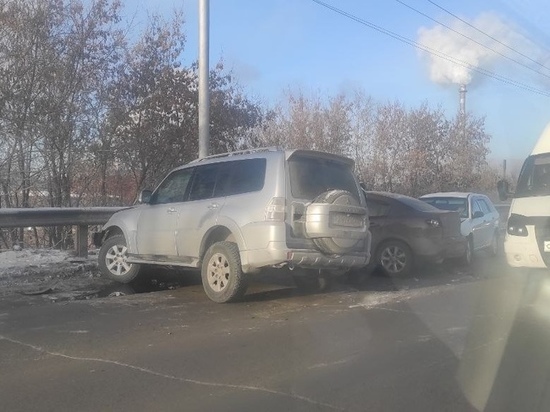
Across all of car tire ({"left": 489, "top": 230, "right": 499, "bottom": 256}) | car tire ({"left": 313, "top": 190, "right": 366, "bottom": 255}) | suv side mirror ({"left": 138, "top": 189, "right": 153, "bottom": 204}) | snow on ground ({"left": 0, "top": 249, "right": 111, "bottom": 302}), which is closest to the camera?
car tire ({"left": 313, "top": 190, "right": 366, "bottom": 255})

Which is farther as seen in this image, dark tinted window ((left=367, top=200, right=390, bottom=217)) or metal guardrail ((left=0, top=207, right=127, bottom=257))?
dark tinted window ((left=367, top=200, right=390, bottom=217))

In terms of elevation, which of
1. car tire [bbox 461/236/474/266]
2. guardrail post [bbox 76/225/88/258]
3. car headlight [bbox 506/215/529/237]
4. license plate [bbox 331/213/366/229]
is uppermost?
license plate [bbox 331/213/366/229]

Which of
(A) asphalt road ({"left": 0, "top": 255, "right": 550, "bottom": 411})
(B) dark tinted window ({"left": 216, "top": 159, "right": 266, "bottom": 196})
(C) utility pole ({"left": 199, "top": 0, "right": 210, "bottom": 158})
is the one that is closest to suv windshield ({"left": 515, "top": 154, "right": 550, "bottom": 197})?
(A) asphalt road ({"left": 0, "top": 255, "right": 550, "bottom": 411})

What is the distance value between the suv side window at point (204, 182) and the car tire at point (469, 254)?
5795mm

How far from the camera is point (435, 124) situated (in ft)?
101

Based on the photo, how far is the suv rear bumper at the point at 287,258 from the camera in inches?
304

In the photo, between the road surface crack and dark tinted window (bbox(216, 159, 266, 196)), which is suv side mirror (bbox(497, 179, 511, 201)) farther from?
the road surface crack

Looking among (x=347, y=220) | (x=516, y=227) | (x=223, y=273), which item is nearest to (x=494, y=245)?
(x=516, y=227)

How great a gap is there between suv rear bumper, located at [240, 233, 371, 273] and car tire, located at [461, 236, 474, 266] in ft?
16.5

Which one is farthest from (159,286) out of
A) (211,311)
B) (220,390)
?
(220,390)

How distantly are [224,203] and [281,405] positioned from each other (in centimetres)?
418

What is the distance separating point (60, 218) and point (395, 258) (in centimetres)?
611

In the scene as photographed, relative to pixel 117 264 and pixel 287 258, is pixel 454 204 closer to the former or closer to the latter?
pixel 287 258

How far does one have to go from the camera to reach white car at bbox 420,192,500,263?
13.4 m
